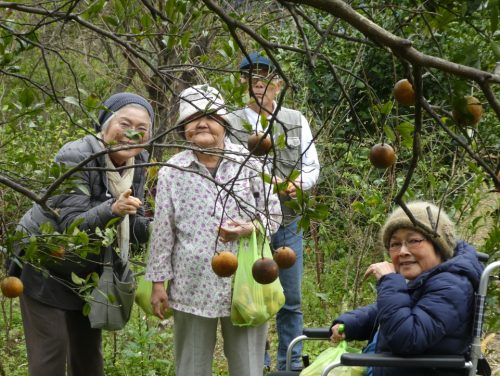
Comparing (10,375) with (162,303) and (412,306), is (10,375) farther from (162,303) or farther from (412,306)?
(412,306)

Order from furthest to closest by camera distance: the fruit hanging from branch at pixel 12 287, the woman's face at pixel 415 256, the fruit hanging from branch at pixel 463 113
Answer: the woman's face at pixel 415 256 → the fruit hanging from branch at pixel 12 287 → the fruit hanging from branch at pixel 463 113

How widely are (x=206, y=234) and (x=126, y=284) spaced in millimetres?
435

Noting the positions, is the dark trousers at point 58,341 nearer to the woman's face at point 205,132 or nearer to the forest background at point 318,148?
the forest background at point 318,148

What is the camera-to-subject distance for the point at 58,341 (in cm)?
398

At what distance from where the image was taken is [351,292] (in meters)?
6.39

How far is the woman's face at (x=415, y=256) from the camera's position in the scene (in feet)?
11.9

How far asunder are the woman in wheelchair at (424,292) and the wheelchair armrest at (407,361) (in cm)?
3

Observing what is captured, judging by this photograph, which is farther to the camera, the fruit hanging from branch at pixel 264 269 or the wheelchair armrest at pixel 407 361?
the wheelchair armrest at pixel 407 361

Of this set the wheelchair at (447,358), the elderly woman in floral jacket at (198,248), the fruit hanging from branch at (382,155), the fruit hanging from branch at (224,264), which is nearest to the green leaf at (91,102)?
the fruit hanging from branch at (224,264)

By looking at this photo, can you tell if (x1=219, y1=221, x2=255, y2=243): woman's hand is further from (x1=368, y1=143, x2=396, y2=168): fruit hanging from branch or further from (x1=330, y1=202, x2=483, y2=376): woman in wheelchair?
(x1=368, y1=143, x2=396, y2=168): fruit hanging from branch

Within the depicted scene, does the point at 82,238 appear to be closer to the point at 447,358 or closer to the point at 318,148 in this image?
the point at 447,358

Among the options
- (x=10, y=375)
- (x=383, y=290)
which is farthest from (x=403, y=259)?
(x=10, y=375)

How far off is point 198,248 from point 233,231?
0.28m

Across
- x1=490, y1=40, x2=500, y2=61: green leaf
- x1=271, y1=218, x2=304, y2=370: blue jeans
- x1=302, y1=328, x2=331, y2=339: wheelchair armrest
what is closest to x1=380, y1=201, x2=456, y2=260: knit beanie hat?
x1=302, y1=328, x2=331, y2=339: wheelchair armrest
